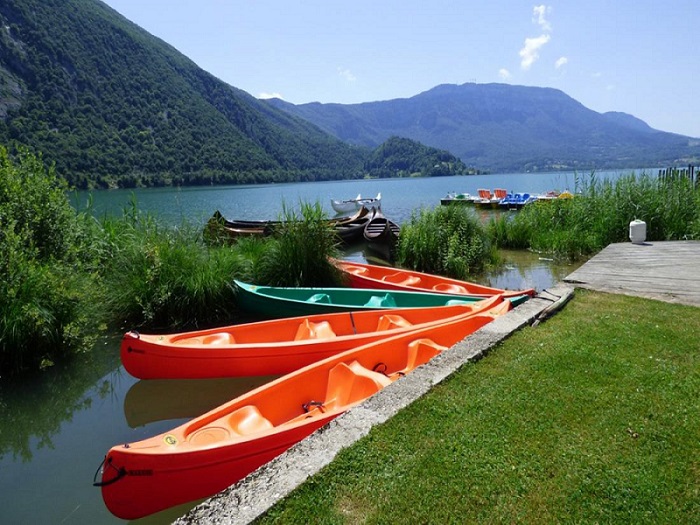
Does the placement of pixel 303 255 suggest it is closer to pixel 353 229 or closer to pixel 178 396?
pixel 178 396

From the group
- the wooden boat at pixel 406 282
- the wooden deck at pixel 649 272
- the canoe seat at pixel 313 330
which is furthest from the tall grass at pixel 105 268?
the wooden deck at pixel 649 272

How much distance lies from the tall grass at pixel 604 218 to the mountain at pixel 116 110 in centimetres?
5268

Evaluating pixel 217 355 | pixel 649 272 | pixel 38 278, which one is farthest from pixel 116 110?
pixel 649 272

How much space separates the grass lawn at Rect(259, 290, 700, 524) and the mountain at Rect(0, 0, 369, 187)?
5831 cm

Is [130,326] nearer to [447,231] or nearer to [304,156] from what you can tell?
[447,231]

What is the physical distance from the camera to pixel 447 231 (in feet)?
36.2

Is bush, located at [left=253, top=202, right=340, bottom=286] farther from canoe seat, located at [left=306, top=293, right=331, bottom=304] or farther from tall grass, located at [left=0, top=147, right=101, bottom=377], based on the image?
tall grass, located at [left=0, top=147, right=101, bottom=377]

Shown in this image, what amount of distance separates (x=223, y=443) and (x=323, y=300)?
434cm

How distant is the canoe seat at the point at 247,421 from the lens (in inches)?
135

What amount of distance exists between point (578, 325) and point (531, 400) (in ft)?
Answer: 6.04

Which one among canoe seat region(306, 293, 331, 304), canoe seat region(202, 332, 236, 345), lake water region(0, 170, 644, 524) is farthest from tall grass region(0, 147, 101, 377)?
canoe seat region(306, 293, 331, 304)

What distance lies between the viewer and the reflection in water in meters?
4.89

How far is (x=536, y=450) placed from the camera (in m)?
2.54

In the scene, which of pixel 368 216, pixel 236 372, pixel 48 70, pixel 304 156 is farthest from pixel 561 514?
pixel 304 156
